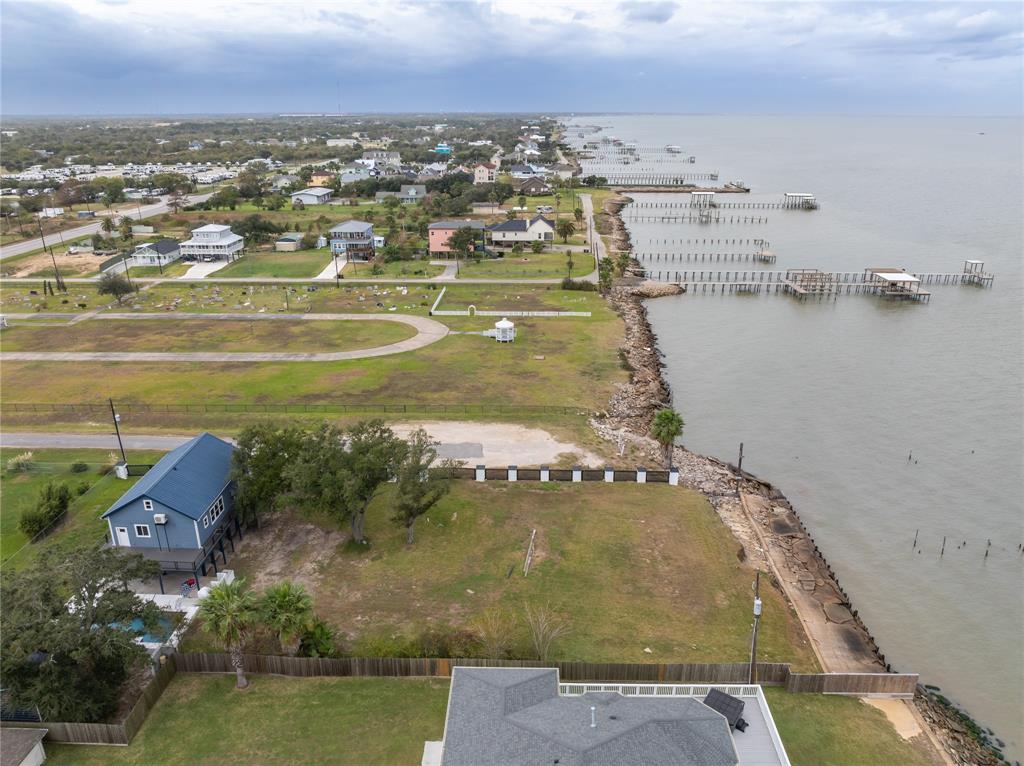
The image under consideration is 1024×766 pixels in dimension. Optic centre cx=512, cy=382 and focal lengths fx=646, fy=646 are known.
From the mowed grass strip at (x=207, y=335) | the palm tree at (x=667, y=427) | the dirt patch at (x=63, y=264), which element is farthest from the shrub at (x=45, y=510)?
the dirt patch at (x=63, y=264)

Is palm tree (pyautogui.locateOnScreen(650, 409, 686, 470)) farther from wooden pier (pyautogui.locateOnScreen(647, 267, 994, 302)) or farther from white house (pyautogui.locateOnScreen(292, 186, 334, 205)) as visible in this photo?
white house (pyautogui.locateOnScreen(292, 186, 334, 205))

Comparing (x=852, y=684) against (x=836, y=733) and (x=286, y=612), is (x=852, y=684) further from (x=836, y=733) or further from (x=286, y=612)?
(x=286, y=612)

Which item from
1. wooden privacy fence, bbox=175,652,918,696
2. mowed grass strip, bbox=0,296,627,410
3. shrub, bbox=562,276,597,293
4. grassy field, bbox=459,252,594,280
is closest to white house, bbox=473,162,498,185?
grassy field, bbox=459,252,594,280

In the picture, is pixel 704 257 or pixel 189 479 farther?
pixel 704 257

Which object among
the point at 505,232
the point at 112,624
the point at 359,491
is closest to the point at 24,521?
the point at 112,624

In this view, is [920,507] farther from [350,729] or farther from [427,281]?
[427,281]

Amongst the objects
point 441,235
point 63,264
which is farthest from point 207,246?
point 441,235
